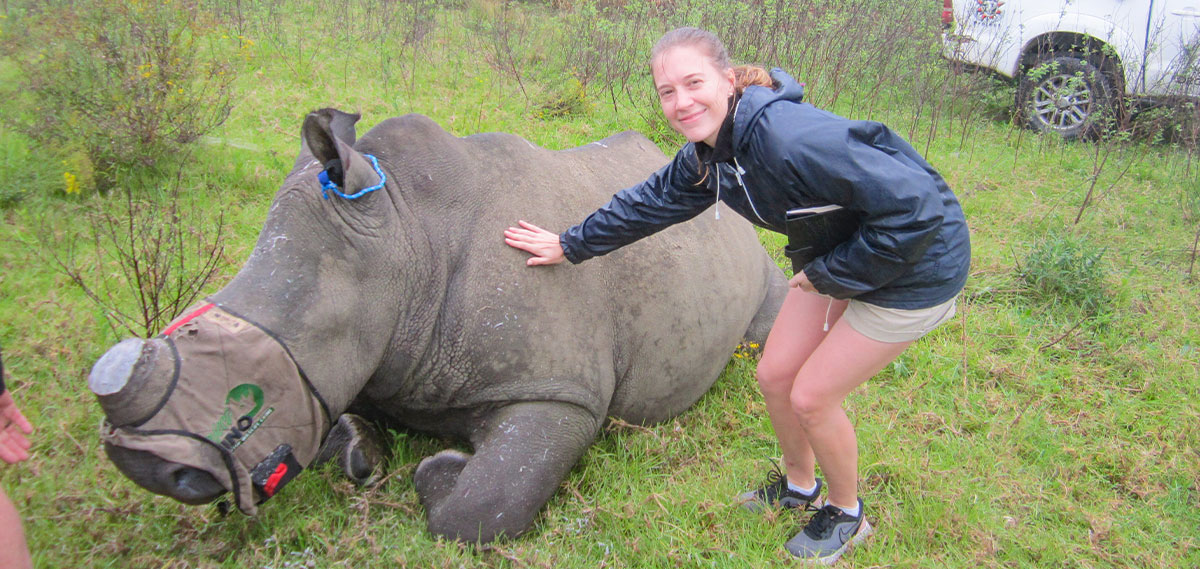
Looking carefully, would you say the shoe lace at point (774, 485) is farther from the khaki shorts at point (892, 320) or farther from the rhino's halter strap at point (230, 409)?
the rhino's halter strap at point (230, 409)

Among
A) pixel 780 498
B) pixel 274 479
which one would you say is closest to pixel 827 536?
pixel 780 498

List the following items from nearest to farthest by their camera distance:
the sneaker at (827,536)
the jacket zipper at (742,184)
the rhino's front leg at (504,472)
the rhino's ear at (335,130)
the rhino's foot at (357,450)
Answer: the jacket zipper at (742,184)
the rhino's ear at (335,130)
the rhino's front leg at (504,472)
the sneaker at (827,536)
the rhino's foot at (357,450)

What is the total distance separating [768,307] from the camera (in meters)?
4.70

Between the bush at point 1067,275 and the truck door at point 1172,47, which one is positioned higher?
the truck door at point 1172,47

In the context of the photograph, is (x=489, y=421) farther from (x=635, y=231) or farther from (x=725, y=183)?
(x=725, y=183)

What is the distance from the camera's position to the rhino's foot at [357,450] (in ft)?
10.9

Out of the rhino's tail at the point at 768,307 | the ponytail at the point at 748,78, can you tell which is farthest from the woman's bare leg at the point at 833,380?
the rhino's tail at the point at 768,307

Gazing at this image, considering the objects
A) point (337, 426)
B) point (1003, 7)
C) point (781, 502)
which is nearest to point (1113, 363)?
point (781, 502)

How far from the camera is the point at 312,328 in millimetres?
2734

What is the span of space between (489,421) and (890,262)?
163 centimetres

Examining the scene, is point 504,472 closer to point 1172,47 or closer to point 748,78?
point 748,78

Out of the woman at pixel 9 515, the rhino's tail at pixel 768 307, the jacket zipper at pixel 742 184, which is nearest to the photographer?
the woman at pixel 9 515

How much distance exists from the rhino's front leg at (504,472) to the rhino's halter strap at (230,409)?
59 centimetres

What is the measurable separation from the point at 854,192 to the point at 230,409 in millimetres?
2012
